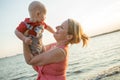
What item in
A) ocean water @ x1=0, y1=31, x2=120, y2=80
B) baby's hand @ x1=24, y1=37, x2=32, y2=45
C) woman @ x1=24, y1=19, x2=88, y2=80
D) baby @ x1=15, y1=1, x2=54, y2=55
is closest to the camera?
baby's hand @ x1=24, y1=37, x2=32, y2=45

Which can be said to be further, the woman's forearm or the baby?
the baby

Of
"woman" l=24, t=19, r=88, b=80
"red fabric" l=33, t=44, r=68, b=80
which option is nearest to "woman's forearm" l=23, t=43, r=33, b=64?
"woman" l=24, t=19, r=88, b=80

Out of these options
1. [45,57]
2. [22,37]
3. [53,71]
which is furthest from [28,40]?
[53,71]

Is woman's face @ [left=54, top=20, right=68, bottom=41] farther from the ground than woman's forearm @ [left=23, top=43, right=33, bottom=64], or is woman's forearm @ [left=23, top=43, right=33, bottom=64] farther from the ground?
woman's face @ [left=54, top=20, right=68, bottom=41]

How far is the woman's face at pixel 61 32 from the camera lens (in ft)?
12.1

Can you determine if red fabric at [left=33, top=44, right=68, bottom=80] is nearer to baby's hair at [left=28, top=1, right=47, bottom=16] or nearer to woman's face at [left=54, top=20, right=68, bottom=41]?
woman's face at [left=54, top=20, right=68, bottom=41]

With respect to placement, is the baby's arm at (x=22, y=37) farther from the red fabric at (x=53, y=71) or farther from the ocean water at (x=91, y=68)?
the ocean water at (x=91, y=68)

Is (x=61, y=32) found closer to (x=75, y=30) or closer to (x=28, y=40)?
(x=75, y=30)

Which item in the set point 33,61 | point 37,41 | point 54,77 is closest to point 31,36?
point 37,41

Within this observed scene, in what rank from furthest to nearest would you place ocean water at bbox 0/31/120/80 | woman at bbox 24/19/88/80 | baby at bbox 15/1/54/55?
ocean water at bbox 0/31/120/80 → baby at bbox 15/1/54/55 → woman at bbox 24/19/88/80

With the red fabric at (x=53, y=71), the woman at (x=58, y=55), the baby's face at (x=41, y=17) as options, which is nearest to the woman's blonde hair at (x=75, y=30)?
the woman at (x=58, y=55)

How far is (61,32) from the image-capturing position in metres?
3.70

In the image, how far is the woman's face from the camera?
12.1 ft

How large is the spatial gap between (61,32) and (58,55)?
0.33m
